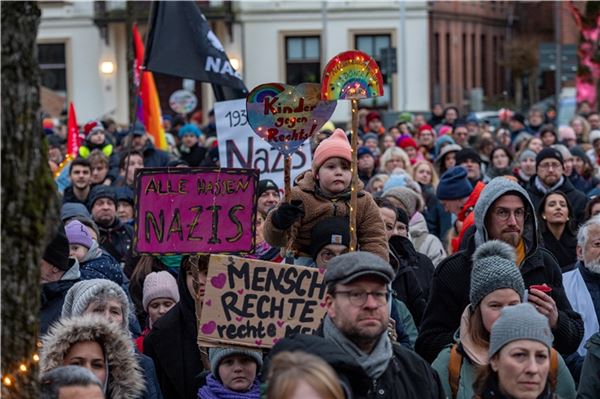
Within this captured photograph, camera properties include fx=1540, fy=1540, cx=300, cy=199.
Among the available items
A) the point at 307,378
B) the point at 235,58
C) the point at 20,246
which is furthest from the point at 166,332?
the point at 235,58

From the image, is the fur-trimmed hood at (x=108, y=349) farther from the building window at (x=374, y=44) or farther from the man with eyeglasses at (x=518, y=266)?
the building window at (x=374, y=44)

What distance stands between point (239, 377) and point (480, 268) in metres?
1.16

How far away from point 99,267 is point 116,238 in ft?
8.47

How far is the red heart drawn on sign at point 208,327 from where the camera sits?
21.8ft

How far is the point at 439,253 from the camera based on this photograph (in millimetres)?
10742

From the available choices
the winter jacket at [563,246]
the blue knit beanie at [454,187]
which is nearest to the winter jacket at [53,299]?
the winter jacket at [563,246]

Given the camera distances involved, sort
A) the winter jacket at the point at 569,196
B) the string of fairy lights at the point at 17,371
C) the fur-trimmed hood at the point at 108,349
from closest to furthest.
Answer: the string of fairy lights at the point at 17,371
the fur-trimmed hood at the point at 108,349
the winter jacket at the point at 569,196

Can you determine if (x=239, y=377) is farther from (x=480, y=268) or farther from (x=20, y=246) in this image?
(x=20, y=246)

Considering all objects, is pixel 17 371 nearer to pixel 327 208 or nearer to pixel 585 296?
pixel 327 208

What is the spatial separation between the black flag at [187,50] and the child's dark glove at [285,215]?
5521mm

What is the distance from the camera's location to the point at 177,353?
761cm

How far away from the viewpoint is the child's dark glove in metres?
7.34

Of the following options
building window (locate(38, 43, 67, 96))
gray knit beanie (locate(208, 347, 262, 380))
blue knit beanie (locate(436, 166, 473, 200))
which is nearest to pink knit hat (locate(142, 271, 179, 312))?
gray knit beanie (locate(208, 347, 262, 380))

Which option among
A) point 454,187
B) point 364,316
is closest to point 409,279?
point 454,187
